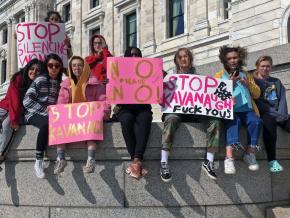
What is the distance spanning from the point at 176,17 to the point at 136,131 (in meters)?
20.5

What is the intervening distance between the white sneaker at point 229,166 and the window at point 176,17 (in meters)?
19.8

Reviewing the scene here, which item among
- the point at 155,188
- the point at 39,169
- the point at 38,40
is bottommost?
the point at 155,188

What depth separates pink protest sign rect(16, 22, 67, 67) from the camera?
6.43m

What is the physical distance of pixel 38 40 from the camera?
21.2 ft

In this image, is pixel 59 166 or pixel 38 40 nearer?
pixel 59 166

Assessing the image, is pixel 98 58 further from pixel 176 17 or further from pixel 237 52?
pixel 176 17

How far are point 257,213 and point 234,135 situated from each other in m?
0.98

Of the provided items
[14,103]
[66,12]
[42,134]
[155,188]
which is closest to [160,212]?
[155,188]

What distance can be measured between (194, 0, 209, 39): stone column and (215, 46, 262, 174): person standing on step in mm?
17007

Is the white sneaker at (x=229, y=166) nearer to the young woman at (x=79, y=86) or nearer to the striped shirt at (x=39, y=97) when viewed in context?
the young woman at (x=79, y=86)

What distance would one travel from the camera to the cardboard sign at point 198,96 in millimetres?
4660

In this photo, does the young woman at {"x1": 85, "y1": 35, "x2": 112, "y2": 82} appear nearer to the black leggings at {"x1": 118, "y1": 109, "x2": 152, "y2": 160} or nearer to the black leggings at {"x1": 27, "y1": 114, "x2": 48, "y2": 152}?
the black leggings at {"x1": 27, "y1": 114, "x2": 48, "y2": 152}

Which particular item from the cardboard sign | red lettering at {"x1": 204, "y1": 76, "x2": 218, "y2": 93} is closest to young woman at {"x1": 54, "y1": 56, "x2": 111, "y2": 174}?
the cardboard sign

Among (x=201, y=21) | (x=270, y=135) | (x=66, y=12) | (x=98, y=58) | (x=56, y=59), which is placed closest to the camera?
(x=270, y=135)
